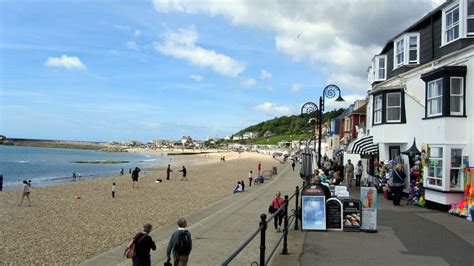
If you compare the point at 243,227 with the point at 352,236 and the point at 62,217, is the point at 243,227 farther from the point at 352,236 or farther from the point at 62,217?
the point at 62,217

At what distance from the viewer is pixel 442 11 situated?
1711 centimetres

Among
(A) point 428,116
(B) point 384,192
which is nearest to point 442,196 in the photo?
(A) point 428,116

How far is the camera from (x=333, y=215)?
12.2m

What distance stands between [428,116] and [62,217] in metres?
16.7

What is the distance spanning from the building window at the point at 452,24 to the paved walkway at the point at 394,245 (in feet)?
21.4

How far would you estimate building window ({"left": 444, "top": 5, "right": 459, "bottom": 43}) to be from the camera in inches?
632

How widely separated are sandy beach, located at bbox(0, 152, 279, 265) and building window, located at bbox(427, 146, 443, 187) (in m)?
11.0

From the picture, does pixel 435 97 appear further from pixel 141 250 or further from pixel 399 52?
pixel 141 250

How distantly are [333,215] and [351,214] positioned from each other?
475 mm

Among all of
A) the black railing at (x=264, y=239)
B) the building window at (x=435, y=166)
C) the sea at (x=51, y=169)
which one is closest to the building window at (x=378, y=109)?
the building window at (x=435, y=166)

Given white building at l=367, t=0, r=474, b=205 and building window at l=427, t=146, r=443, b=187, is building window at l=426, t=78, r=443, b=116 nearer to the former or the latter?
white building at l=367, t=0, r=474, b=205

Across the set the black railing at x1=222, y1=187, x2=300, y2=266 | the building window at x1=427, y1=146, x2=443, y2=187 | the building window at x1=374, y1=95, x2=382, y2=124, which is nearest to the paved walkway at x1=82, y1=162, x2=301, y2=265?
the black railing at x1=222, y1=187, x2=300, y2=266

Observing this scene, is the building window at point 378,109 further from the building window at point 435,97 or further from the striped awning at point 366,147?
the building window at point 435,97

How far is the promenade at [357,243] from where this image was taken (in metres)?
9.26
